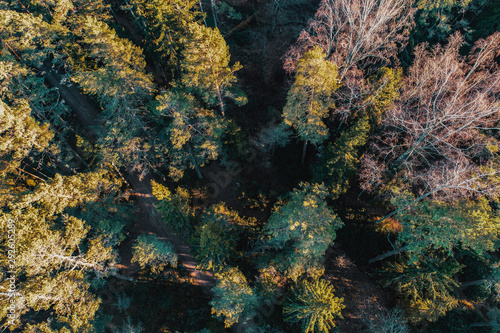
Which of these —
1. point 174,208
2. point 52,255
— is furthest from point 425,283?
point 52,255

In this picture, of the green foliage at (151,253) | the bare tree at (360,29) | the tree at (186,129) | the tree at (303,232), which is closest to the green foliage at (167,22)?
the tree at (186,129)

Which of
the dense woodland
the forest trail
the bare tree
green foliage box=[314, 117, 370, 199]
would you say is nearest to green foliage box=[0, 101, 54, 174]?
the dense woodland

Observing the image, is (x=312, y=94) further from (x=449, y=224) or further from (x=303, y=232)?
(x=449, y=224)

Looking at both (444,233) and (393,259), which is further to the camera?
(393,259)

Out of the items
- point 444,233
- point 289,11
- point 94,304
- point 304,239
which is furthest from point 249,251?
point 289,11

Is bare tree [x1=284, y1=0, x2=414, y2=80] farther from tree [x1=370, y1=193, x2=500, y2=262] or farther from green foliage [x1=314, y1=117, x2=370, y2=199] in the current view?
tree [x1=370, y1=193, x2=500, y2=262]

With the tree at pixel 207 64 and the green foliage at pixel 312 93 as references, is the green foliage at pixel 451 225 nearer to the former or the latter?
the green foliage at pixel 312 93

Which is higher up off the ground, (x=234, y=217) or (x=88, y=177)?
(x=88, y=177)

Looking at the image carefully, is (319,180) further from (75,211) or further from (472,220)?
(75,211)
